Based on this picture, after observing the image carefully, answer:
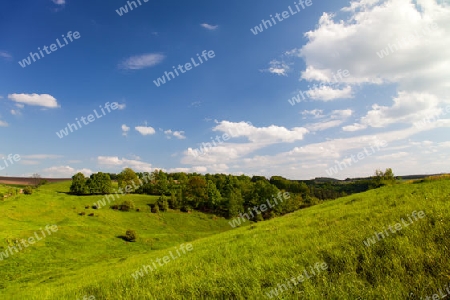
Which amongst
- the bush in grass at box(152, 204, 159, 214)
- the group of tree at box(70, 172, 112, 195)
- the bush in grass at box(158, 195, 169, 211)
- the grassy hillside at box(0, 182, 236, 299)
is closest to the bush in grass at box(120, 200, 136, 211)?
the grassy hillside at box(0, 182, 236, 299)

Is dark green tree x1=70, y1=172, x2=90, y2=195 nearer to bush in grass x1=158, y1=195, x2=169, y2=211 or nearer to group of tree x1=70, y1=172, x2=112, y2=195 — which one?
group of tree x1=70, y1=172, x2=112, y2=195

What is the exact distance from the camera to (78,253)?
164ft

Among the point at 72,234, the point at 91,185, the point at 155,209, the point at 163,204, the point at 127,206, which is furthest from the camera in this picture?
the point at 91,185

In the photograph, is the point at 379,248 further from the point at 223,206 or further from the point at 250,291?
the point at 223,206

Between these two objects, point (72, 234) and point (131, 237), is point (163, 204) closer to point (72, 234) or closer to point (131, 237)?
point (131, 237)

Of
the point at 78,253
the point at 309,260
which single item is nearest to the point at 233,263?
the point at 309,260

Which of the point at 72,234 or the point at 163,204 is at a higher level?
the point at 72,234

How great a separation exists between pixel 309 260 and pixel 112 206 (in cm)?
10818

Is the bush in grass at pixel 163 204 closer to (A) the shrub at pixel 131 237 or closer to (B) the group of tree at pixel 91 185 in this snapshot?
(B) the group of tree at pixel 91 185

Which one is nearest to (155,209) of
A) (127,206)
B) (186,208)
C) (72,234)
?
(127,206)

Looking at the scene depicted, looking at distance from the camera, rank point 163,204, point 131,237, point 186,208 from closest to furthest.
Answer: point 131,237, point 163,204, point 186,208

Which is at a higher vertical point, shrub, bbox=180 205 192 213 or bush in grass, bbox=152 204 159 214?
bush in grass, bbox=152 204 159 214

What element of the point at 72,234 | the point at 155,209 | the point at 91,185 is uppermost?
the point at 91,185

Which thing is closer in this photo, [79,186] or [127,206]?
[127,206]
